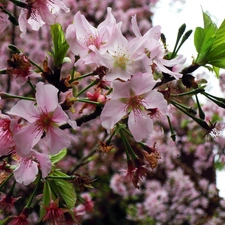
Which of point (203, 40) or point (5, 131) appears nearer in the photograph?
point (5, 131)

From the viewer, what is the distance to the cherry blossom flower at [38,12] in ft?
2.96

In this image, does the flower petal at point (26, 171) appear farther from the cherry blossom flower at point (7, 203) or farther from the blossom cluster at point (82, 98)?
the cherry blossom flower at point (7, 203)

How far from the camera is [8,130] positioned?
86cm

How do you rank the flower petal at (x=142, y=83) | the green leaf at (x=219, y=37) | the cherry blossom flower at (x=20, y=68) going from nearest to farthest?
the flower petal at (x=142, y=83), the cherry blossom flower at (x=20, y=68), the green leaf at (x=219, y=37)

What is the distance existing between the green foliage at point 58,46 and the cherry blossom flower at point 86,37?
0.04 meters

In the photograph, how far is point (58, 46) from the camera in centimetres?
92

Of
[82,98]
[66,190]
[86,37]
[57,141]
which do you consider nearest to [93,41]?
[86,37]

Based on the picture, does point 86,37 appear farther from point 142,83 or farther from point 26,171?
point 26,171

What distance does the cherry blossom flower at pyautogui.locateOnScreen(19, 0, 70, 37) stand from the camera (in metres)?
0.90

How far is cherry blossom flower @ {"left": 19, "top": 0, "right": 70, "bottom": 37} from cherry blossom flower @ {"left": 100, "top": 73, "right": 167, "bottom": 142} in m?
0.25

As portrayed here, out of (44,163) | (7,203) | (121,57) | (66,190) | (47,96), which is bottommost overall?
(7,203)

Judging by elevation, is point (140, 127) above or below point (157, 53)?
below

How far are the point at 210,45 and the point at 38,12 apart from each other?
401 mm

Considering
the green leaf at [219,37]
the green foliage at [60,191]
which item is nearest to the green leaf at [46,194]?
the green foliage at [60,191]
